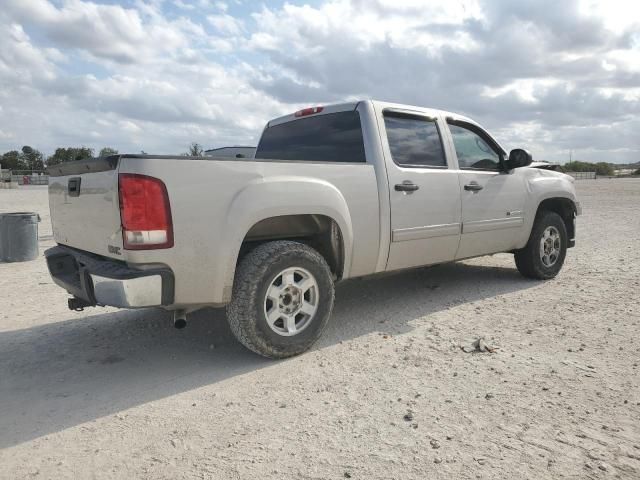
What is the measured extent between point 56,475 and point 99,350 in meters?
1.76

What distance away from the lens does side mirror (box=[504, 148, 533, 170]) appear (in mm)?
5289

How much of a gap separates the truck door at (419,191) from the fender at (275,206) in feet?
2.00

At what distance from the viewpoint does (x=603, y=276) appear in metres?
6.05

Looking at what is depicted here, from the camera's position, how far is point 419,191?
4414mm

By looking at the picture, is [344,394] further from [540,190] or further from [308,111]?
[540,190]

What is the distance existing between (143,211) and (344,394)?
5.36ft

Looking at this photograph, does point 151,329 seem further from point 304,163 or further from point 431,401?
point 431,401

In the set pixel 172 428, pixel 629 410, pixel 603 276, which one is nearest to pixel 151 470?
pixel 172 428

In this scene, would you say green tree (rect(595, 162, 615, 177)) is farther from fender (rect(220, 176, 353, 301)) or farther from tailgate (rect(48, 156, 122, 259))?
tailgate (rect(48, 156, 122, 259))

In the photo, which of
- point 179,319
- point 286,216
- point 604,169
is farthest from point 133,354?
point 604,169

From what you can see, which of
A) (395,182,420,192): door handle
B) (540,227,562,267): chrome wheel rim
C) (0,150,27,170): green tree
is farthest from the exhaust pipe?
(0,150,27,170): green tree

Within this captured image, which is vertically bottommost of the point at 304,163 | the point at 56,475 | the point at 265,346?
the point at 56,475

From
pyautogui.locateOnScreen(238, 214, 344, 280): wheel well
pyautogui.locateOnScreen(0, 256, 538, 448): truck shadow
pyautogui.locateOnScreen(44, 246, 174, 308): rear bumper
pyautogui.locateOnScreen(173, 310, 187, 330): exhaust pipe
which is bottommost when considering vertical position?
pyautogui.locateOnScreen(0, 256, 538, 448): truck shadow

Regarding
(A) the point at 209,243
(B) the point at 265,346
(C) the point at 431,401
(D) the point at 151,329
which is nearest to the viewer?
(C) the point at 431,401
